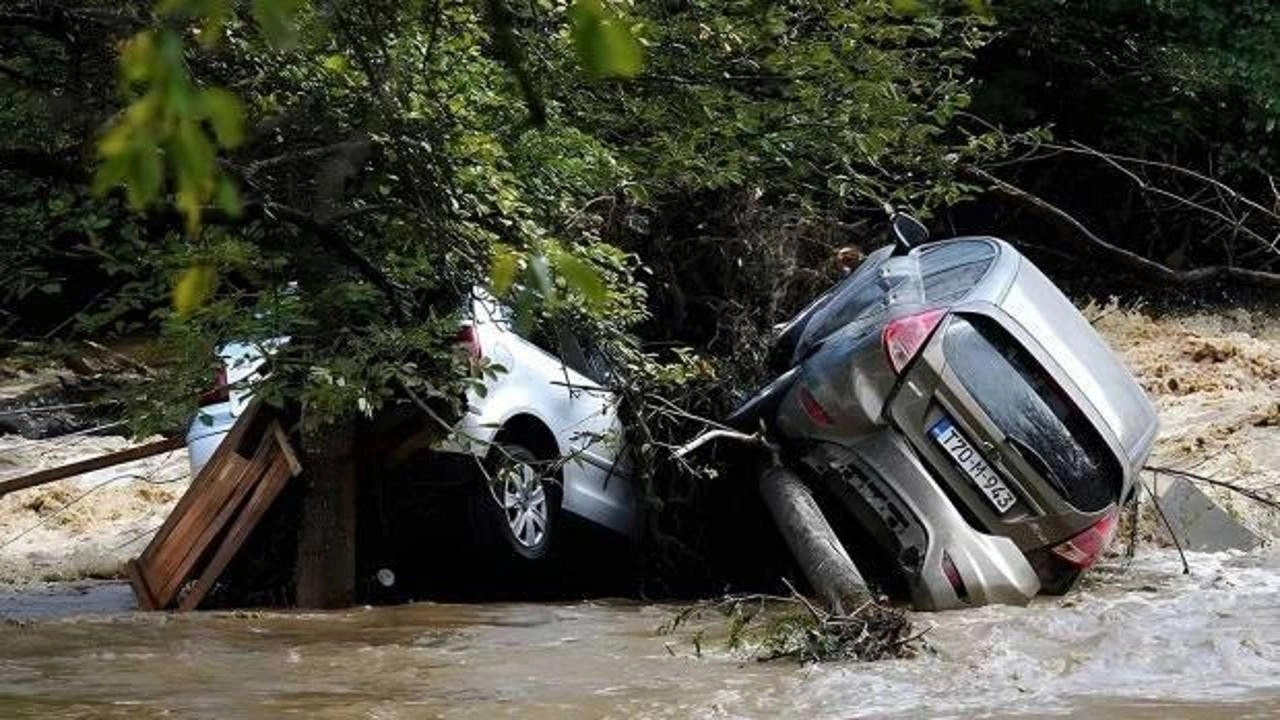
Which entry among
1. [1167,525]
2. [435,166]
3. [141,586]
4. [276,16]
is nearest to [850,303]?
[1167,525]

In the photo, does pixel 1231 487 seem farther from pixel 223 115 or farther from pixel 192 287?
pixel 223 115

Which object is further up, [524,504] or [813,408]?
[813,408]

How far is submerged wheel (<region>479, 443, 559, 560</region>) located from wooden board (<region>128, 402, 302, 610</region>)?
1.02 metres

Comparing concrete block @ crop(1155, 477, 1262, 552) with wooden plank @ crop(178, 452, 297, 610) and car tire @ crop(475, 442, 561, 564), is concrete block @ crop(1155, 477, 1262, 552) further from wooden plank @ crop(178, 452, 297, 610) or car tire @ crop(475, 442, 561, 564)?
wooden plank @ crop(178, 452, 297, 610)

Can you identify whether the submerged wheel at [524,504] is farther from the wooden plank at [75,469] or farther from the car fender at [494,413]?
the wooden plank at [75,469]

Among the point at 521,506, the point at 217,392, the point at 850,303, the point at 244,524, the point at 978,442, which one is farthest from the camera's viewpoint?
the point at 850,303

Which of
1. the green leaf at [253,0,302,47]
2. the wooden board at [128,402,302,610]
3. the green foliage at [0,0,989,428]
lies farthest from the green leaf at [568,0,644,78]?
the wooden board at [128,402,302,610]

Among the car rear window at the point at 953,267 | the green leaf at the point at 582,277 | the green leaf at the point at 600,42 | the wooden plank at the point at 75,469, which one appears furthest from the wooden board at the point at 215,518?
the green leaf at the point at 600,42

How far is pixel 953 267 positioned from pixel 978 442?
149 centimetres

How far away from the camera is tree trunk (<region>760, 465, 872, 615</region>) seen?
24.3 ft

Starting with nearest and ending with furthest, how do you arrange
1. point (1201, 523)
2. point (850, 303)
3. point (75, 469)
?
point (75, 469)
point (850, 303)
point (1201, 523)

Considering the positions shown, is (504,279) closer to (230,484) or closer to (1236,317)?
(230,484)

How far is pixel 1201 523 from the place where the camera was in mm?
10133

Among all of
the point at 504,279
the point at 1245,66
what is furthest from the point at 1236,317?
the point at 504,279
